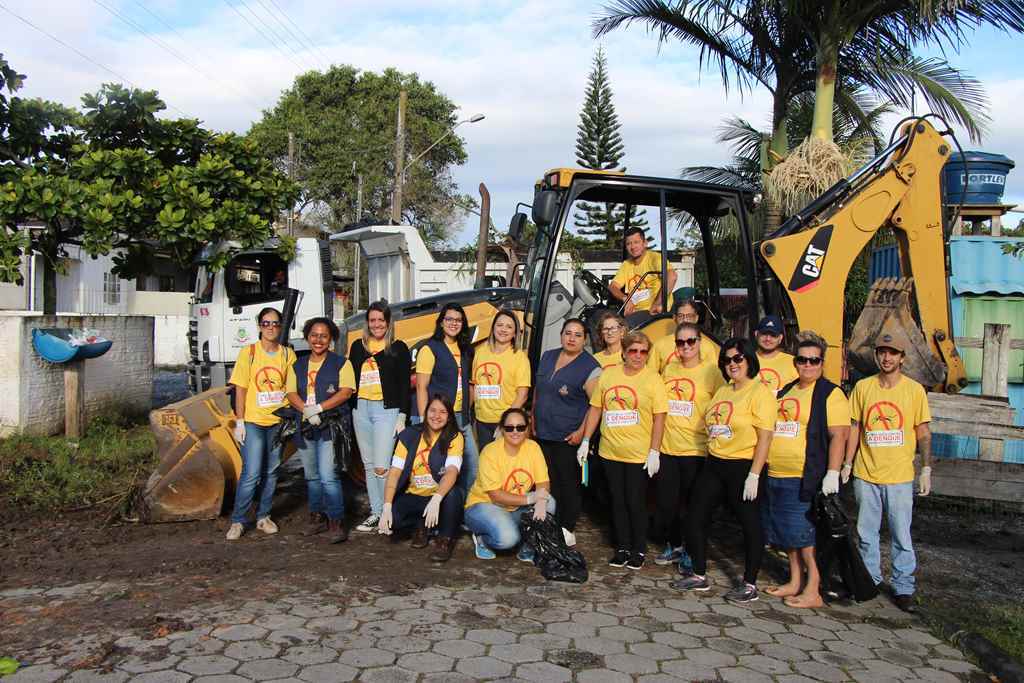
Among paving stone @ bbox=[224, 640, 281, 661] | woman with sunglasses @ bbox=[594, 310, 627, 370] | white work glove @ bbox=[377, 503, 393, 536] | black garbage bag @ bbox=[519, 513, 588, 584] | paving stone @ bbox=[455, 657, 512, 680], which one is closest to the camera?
paving stone @ bbox=[455, 657, 512, 680]

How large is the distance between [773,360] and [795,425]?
0.61m

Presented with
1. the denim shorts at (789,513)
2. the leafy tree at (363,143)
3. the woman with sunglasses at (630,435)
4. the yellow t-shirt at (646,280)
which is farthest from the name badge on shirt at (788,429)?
the leafy tree at (363,143)

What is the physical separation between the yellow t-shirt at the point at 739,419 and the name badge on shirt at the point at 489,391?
1.62 m

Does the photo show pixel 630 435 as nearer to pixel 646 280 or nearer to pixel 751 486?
pixel 751 486

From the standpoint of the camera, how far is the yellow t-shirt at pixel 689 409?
19.2 ft

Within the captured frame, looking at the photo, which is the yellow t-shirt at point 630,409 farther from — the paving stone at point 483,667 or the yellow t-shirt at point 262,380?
the yellow t-shirt at point 262,380

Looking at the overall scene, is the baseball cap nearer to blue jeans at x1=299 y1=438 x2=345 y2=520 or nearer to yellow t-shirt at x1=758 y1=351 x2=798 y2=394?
yellow t-shirt at x1=758 y1=351 x2=798 y2=394

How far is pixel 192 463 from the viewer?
22.3ft

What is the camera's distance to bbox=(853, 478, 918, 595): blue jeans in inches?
→ 212

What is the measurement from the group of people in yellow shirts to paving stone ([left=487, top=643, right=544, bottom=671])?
150 cm

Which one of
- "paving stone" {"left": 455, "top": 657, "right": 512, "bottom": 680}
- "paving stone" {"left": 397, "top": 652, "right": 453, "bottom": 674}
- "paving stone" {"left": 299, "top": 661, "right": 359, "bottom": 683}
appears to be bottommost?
"paving stone" {"left": 455, "top": 657, "right": 512, "bottom": 680}

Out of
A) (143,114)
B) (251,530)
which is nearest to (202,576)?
(251,530)

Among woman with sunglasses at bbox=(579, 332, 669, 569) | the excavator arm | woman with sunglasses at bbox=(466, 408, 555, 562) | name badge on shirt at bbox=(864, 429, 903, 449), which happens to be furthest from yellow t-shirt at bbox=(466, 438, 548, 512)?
the excavator arm

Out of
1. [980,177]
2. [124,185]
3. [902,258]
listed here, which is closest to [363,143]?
[124,185]
